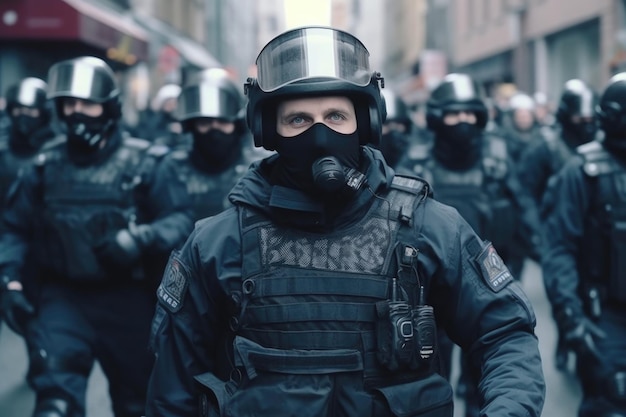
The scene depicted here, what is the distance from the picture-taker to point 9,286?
5789 mm

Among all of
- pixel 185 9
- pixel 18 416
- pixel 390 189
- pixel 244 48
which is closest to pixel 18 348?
pixel 18 416

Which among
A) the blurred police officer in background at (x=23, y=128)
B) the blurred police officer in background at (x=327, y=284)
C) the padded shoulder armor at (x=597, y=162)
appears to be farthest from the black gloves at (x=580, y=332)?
the blurred police officer in background at (x=23, y=128)

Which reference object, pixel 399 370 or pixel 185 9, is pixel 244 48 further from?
pixel 399 370

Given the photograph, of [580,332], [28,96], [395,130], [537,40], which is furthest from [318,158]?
[537,40]

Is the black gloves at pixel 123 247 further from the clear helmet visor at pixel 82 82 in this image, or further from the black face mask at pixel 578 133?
the black face mask at pixel 578 133

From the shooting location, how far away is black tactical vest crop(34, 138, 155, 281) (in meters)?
5.84

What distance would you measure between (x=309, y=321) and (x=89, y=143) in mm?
3241

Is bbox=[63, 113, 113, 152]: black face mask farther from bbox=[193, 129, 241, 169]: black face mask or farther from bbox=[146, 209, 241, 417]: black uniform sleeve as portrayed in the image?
bbox=[146, 209, 241, 417]: black uniform sleeve

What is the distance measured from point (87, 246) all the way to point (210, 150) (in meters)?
1.56

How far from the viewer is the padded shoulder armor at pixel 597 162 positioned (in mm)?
5383

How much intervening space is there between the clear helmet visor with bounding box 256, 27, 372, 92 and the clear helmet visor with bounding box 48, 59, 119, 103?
3140mm

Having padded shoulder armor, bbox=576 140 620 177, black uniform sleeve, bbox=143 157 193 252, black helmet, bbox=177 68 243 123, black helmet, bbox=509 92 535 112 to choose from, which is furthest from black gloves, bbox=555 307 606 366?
black helmet, bbox=509 92 535 112

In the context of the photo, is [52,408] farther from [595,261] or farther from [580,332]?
[595,261]

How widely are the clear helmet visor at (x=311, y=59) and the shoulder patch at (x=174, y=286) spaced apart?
1.73 feet
